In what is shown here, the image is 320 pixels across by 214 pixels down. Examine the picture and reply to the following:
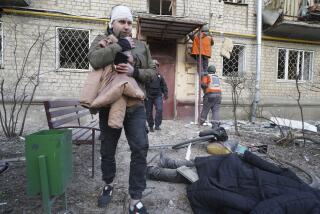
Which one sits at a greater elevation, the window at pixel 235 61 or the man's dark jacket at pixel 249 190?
the window at pixel 235 61

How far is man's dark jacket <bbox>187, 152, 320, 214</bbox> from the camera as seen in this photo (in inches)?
81.1

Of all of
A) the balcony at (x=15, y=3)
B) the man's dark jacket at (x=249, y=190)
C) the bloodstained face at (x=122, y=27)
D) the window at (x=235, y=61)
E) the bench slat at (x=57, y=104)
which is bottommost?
the man's dark jacket at (x=249, y=190)

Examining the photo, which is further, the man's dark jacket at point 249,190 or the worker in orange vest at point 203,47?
the worker in orange vest at point 203,47

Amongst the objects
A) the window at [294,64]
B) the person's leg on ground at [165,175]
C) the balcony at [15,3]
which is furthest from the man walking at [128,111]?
the window at [294,64]

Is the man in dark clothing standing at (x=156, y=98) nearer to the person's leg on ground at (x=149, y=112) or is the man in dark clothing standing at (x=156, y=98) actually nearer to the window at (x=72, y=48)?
the person's leg on ground at (x=149, y=112)

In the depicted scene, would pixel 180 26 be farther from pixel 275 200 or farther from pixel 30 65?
pixel 275 200

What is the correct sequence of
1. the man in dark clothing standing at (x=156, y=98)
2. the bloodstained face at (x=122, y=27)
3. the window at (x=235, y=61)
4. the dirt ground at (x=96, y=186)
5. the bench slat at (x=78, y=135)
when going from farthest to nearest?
the window at (x=235, y=61)
the man in dark clothing standing at (x=156, y=98)
the bench slat at (x=78, y=135)
the dirt ground at (x=96, y=186)
the bloodstained face at (x=122, y=27)

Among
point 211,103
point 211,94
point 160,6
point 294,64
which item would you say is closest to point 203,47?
point 211,94

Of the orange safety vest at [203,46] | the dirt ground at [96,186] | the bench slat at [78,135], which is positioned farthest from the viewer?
the orange safety vest at [203,46]

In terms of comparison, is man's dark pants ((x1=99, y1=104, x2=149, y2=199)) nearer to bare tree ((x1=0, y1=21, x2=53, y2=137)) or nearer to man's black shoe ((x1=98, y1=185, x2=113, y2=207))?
man's black shoe ((x1=98, y1=185, x2=113, y2=207))

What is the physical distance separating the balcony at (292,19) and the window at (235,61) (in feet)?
3.79

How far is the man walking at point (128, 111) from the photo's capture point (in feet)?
7.29

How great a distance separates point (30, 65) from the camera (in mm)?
7789

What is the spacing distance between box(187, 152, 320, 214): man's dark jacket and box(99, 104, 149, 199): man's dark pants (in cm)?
56
